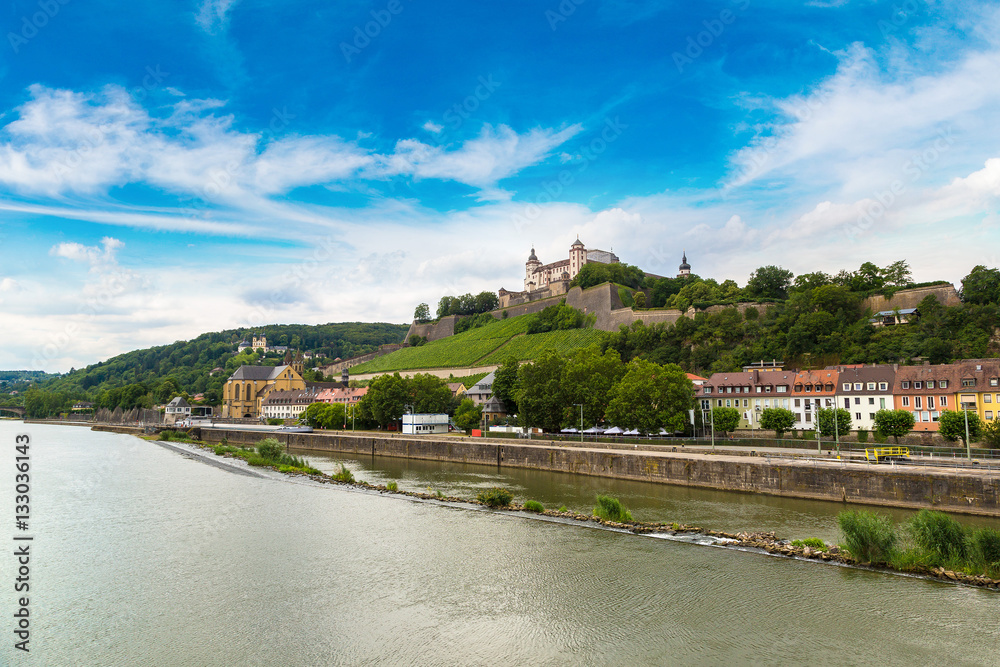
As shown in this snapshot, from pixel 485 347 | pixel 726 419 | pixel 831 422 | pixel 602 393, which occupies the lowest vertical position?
pixel 831 422

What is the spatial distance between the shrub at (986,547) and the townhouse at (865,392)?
27.4 m

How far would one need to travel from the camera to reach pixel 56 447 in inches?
2275

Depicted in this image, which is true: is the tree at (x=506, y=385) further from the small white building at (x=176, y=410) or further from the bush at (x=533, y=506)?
the small white building at (x=176, y=410)

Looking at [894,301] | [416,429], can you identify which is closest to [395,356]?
[416,429]

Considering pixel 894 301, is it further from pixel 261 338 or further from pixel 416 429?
pixel 261 338

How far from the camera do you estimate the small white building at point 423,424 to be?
186 ft

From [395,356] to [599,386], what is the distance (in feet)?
213

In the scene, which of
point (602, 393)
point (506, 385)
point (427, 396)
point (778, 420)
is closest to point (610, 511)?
point (778, 420)

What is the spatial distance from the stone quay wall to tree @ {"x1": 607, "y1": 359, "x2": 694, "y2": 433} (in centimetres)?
555

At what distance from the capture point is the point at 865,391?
132 ft

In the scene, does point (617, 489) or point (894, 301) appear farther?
point (894, 301)

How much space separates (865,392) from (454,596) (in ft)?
122

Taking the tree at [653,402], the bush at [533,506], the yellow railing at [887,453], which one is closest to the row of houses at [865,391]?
the yellow railing at [887,453]

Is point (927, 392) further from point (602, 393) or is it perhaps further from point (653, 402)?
point (602, 393)
